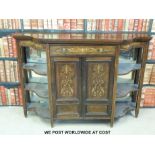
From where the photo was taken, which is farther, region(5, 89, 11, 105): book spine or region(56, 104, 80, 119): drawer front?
region(5, 89, 11, 105): book spine

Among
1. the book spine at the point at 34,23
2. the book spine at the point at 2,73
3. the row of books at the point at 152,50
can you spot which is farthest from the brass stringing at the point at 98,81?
the book spine at the point at 2,73

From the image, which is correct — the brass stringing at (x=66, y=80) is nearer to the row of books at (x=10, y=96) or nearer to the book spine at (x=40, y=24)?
the book spine at (x=40, y=24)

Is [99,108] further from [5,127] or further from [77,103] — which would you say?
[5,127]

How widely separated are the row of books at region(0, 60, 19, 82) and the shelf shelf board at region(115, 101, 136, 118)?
4.51 feet

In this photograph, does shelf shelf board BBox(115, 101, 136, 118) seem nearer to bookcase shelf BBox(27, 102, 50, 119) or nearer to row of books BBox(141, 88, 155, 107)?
row of books BBox(141, 88, 155, 107)

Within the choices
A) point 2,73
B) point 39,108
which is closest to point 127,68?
point 39,108

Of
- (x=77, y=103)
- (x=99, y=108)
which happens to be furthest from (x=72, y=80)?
(x=99, y=108)

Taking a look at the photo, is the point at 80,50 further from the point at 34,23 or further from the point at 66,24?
the point at 34,23

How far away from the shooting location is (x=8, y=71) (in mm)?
3254

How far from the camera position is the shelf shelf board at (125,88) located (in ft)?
10.1

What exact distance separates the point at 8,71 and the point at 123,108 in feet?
5.13

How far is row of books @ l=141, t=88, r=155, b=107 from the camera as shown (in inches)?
133

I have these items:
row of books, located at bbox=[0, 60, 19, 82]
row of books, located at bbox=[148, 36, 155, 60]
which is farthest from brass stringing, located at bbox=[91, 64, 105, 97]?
row of books, located at bbox=[0, 60, 19, 82]

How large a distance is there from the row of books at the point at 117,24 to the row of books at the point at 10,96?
1.31 metres
